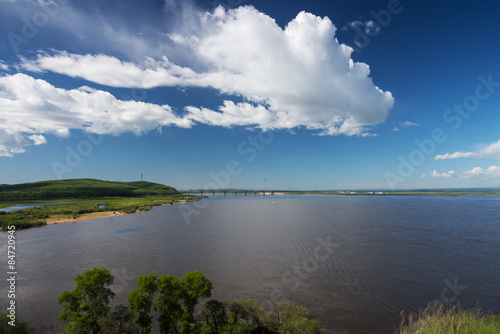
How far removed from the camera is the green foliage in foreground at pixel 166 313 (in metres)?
14.1

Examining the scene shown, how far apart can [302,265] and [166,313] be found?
19370mm

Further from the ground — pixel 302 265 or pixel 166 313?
pixel 166 313

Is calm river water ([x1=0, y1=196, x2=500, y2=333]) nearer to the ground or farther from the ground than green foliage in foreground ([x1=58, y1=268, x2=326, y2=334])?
nearer to the ground

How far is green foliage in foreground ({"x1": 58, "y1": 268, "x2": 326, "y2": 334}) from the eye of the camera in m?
14.1

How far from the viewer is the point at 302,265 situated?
30047 mm

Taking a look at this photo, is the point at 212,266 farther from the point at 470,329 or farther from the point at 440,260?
the point at 440,260

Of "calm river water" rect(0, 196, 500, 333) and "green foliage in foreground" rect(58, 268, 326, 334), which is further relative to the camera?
"calm river water" rect(0, 196, 500, 333)

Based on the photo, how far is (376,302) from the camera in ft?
68.0

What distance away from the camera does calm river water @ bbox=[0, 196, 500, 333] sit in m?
20.5

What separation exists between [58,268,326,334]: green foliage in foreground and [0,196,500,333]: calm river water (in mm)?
4952

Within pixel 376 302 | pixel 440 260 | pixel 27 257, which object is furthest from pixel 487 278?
pixel 27 257

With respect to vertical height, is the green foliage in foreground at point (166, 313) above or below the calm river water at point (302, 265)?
above

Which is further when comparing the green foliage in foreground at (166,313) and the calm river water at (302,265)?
→ the calm river water at (302,265)

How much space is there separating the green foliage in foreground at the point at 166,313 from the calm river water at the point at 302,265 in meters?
4.95
